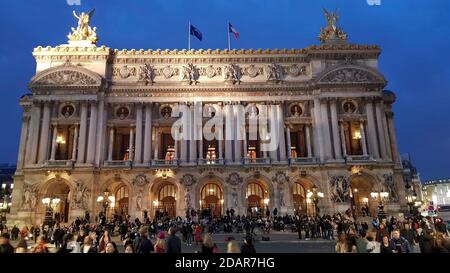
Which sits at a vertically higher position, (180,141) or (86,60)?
(86,60)

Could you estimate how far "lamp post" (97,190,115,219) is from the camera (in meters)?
40.2

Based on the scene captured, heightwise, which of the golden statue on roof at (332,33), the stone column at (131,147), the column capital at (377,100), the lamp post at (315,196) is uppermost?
the golden statue on roof at (332,33)

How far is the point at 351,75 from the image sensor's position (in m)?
45.0

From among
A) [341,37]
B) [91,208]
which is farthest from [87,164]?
[341,37]

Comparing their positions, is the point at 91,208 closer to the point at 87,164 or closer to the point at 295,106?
the point at 87,164

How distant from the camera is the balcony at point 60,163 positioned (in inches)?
1601

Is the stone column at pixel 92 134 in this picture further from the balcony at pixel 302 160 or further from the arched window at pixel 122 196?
the balcony at pixel 302 160

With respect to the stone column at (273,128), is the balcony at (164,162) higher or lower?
lower

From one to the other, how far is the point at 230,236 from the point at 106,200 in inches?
1323

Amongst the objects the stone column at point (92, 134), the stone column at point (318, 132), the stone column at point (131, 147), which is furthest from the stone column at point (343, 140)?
the stone column at point (92, 134)

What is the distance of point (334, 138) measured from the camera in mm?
43031

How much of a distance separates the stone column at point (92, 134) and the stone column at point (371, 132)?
34242mm

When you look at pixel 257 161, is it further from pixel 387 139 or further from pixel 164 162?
pixel 387 139
